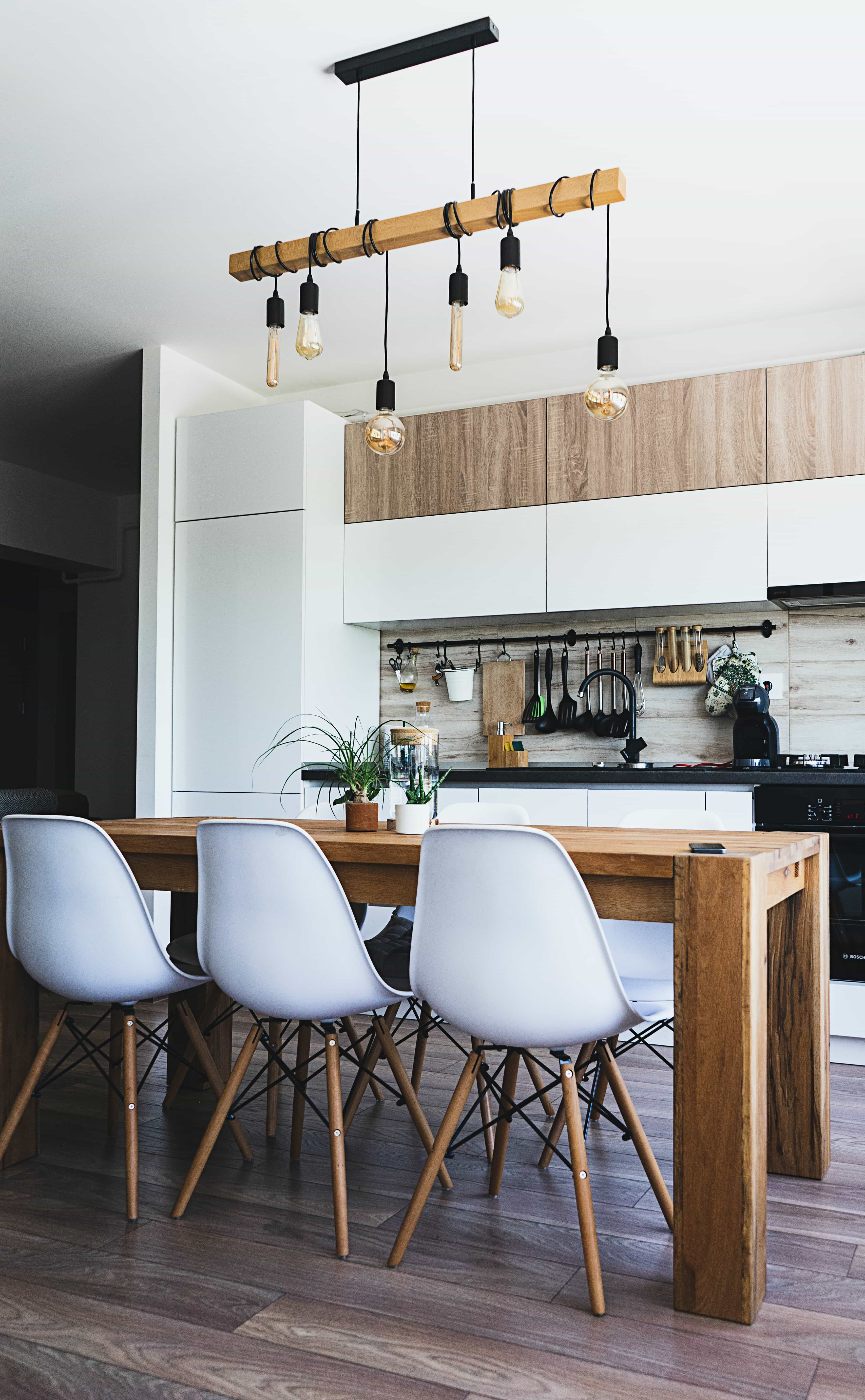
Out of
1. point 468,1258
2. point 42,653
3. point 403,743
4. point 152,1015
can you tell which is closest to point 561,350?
point 403,743

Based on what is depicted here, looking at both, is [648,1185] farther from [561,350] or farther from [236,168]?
[561,350]

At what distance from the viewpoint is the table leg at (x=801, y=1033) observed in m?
2.44

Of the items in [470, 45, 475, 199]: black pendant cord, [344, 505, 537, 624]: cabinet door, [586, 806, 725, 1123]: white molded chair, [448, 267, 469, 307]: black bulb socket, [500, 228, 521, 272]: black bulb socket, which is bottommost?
[586, 806, 725, 1123]: white molded chair

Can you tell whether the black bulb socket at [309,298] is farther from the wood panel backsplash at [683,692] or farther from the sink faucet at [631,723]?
the sink faucet at [631,723]

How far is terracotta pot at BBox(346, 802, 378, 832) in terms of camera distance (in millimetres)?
2592

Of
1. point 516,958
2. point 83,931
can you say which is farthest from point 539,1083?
point 83,931

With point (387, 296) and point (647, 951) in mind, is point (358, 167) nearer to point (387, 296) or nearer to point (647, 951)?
point (387, 296)

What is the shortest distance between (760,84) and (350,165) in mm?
1156

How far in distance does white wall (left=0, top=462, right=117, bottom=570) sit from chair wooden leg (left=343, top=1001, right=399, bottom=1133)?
4.90m

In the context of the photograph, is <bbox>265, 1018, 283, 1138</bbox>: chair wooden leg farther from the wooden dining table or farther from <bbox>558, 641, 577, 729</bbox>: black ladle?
<bbox>558, 641, 577, 729</bbox>: black ladle

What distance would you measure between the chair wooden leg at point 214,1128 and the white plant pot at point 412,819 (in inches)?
23.1

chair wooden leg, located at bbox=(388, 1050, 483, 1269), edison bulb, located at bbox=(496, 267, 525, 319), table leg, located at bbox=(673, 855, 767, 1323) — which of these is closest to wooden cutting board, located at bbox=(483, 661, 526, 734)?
edison bulb, located at bbox=(496, 267, 525, 319)

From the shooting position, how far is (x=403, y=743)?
261cm

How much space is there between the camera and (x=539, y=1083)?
2150mm
